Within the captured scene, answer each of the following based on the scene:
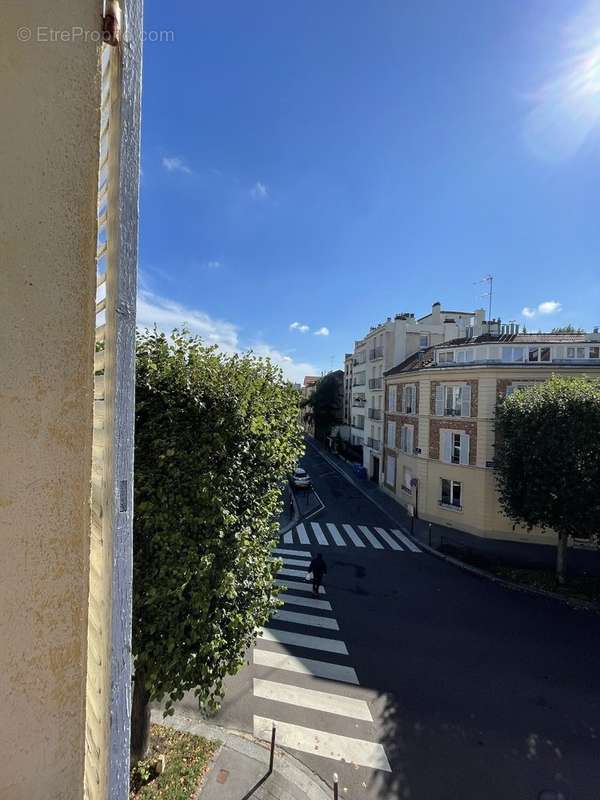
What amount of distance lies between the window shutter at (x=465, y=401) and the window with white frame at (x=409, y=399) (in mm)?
3721

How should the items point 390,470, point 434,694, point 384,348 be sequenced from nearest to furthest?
point 434,694, point 390,470, point 384,348

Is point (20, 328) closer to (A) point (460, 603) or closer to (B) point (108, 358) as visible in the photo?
(B) point (108, 358)

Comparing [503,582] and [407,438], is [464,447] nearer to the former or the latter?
[407,438]

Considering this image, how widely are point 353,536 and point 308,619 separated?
848 cm

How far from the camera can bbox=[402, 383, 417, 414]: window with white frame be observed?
2338cm

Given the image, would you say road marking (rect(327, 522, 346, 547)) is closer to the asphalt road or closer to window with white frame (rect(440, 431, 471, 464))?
the asphalt road

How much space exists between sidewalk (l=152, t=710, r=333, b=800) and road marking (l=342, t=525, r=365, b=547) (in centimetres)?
1157

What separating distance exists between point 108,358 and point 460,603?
14.4 m

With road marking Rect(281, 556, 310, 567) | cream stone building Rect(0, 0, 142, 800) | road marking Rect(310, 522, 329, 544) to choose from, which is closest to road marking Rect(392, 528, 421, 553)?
road marking Rect(310, 522, 329, 544)

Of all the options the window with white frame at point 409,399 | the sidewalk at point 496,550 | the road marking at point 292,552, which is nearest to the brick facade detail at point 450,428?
the window with white frame at point 409,399

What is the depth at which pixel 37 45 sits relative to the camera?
4.59ft

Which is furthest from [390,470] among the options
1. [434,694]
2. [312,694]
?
[312,694]

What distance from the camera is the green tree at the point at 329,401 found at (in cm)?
4903

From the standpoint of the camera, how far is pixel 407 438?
24.4 meters
